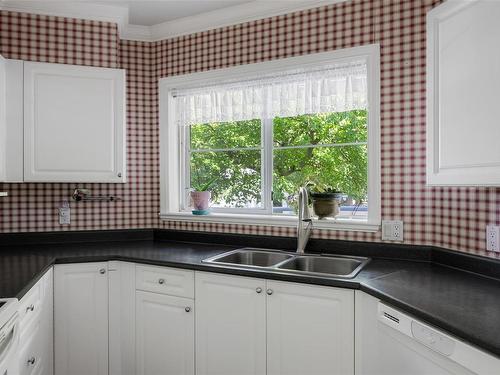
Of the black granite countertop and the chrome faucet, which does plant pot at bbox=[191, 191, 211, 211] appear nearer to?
the black granite countertop

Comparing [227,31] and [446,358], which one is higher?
[227,31]

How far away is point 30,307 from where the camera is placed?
1.81 meters

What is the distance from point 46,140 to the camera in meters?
2.49

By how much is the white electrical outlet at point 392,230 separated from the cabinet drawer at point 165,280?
3.61 ft

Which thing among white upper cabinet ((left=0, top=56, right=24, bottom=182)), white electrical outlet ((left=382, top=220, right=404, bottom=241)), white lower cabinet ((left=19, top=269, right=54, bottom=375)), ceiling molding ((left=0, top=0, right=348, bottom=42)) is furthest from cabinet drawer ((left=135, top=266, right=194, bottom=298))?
ceiling molding ((left=0, top=0, right=348, bottom=42))

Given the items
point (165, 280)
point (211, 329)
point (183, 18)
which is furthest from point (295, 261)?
point (183, 18)

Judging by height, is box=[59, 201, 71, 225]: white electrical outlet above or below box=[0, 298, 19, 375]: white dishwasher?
above

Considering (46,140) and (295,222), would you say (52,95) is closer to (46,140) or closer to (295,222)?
(46,140)

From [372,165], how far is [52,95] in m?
2.01

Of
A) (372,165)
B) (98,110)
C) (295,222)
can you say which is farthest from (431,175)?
(98,110)

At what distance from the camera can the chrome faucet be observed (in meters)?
2.29

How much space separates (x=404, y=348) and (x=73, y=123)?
225 cm

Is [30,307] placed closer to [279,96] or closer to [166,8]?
[279,96]

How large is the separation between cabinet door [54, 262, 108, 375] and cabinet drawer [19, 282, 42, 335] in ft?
0.82
